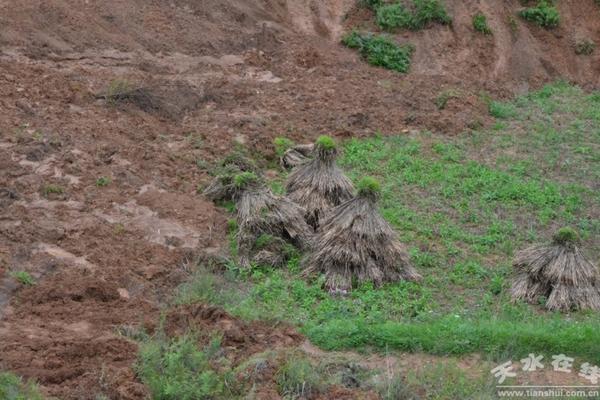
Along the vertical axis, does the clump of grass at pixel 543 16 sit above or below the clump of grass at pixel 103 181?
above

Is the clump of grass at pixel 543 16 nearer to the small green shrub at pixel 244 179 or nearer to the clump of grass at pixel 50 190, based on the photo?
the small green shrub at pixel 244 179

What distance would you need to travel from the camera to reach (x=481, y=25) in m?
19.1

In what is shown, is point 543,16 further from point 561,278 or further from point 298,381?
point 298,381

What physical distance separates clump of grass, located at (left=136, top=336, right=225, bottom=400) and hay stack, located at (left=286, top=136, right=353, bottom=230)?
3585 millimetres

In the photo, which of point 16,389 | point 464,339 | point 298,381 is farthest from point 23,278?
point 464,339

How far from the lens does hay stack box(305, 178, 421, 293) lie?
10.9 m

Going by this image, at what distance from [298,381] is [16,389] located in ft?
7.71

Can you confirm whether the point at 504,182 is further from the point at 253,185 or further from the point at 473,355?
the point at 473,355

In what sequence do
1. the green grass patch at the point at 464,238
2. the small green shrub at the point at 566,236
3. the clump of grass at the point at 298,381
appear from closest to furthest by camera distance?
the clump of grass at the point at 298,381
the green grass patch at the point at 464,238
the small green shrub at the point at 566,236

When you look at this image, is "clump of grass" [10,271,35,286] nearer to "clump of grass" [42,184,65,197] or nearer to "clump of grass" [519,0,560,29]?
"clump of grass" [42,184,65,197]

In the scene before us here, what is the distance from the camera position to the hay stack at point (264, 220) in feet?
37.4

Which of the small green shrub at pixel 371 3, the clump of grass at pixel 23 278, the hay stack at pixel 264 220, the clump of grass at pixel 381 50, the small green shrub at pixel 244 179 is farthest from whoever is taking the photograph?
the small green shrub at pixel 371 3

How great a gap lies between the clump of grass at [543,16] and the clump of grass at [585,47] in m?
0.61

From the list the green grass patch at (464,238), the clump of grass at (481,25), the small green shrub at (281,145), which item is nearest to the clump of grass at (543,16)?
the clump of grass at (481,25)
